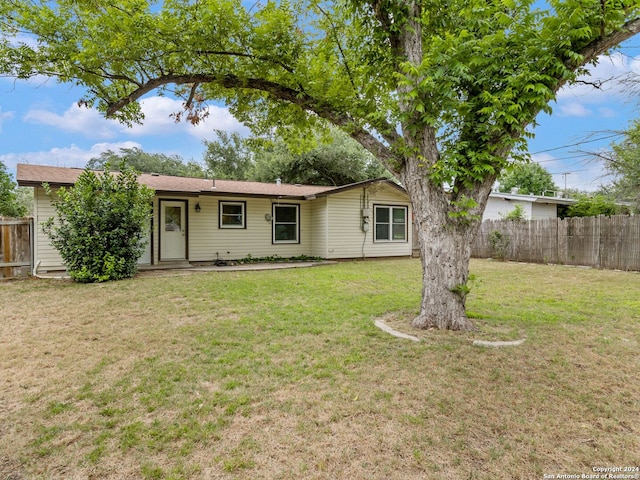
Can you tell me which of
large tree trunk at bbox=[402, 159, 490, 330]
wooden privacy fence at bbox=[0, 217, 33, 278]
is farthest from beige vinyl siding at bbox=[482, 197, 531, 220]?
wooden privacy fence at bbox=[0, 217, 33, 278]

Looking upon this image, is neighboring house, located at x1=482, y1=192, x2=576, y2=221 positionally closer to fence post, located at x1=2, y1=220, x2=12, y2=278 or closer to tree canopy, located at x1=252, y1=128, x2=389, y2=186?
tree canopy, located at x1=252, y1=128, x2=389, y2=186

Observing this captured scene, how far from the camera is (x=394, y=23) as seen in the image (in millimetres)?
4148

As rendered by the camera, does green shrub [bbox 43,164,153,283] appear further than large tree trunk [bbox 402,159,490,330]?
Yes

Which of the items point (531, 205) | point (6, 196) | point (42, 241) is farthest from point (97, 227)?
point (531, 205)

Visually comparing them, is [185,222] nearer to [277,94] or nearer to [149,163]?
[277,94]

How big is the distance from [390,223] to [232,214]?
20.5 ft

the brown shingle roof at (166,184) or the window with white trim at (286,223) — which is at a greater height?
the brown shingle roof at (166,184)

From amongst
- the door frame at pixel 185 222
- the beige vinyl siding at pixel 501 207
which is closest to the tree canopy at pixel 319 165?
the beige vinyl siding at pixel 501 207

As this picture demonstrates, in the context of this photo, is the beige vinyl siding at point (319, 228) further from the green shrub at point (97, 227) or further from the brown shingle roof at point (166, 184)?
the green shrub at point (97, 227)

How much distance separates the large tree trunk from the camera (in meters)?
4.05

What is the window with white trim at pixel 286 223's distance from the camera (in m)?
12.6

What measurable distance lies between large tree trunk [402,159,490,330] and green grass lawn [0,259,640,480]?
0.92 feet

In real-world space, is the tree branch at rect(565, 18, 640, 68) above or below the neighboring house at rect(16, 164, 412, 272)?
above

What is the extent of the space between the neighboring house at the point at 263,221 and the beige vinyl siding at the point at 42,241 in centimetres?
Result: 3
